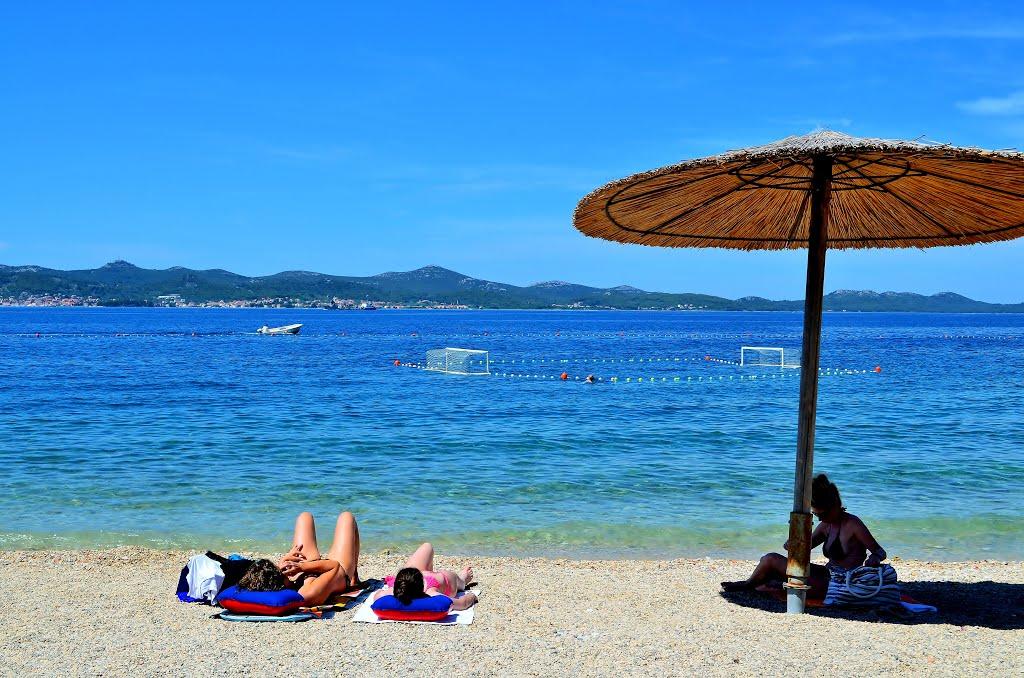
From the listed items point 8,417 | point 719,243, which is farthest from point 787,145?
point 8,417

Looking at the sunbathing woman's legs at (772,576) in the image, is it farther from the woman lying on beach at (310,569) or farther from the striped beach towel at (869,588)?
the woman lying on beach at (310,569)

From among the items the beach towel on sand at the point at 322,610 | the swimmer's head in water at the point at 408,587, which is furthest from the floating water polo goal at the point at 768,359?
the swimmer's head in water at the point at 408,587

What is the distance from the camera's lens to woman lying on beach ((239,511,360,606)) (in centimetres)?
652

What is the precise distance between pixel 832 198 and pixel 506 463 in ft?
31.6

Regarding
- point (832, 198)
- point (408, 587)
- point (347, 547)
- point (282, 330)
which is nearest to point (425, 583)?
point (408, 587)

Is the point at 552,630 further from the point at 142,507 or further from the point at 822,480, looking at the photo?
the point at 142,507

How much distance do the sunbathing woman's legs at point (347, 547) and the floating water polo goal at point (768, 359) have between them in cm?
3077

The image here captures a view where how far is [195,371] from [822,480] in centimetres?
3878

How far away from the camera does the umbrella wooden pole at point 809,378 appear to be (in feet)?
20.1

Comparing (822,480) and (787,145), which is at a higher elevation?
(787,145)

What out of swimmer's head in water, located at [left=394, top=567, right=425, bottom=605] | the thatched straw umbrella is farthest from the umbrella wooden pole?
swimmer's head in water, located at [left=394, top=567, right=425, bottom=605]

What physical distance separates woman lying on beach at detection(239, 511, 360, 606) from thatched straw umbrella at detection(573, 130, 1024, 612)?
3.23m

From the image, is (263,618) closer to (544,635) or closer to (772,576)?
(544,635)

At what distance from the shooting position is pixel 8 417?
23328mm
